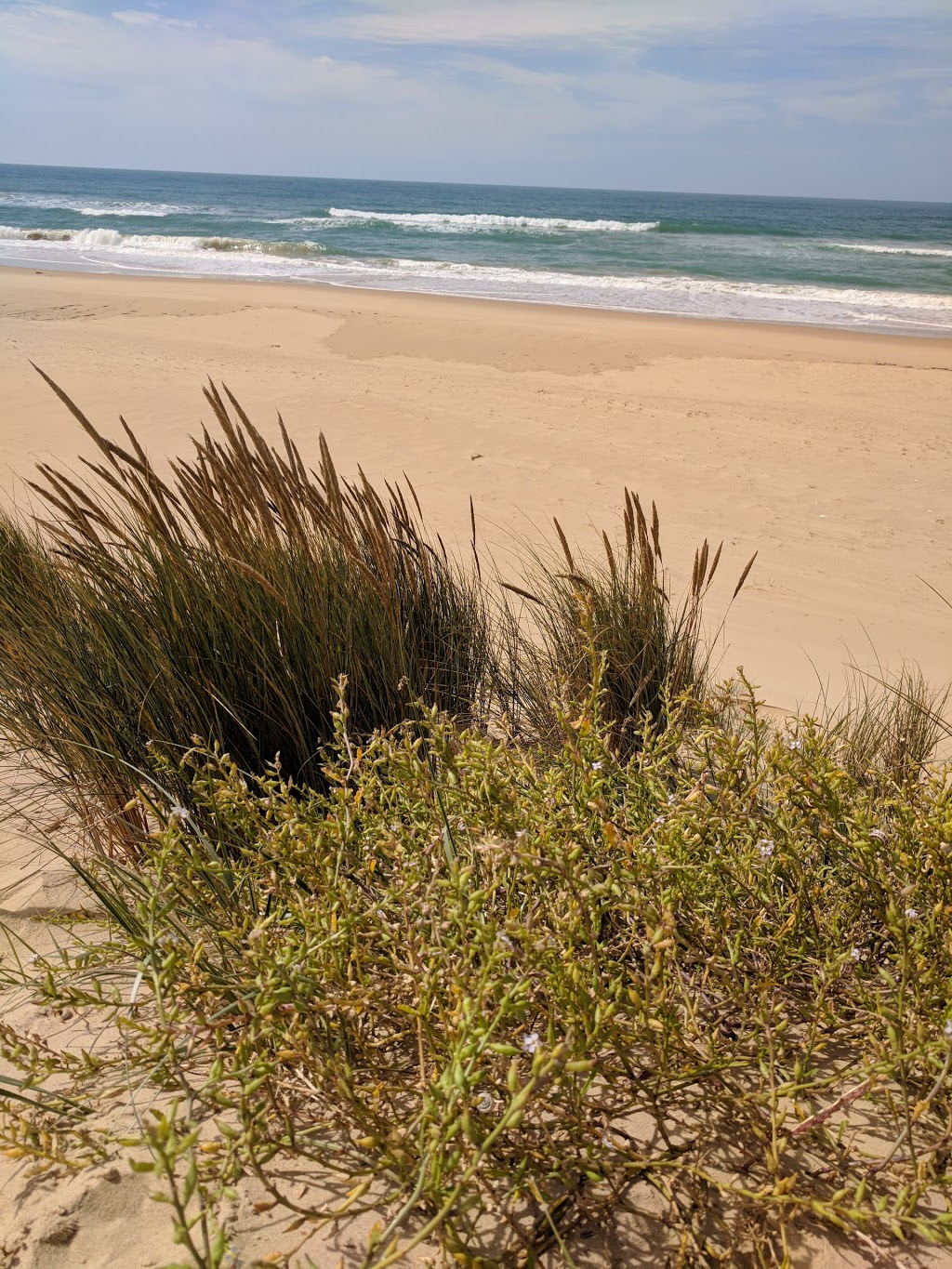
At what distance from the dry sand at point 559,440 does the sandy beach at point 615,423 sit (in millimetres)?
33

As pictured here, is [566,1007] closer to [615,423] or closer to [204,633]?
[204,633]

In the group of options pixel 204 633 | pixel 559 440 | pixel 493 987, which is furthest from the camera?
pixel 559 440

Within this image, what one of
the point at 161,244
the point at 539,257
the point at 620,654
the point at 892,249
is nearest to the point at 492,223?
the point at 539,257

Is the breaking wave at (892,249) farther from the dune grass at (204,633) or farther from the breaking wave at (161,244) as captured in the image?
the dune grass at (204,633)

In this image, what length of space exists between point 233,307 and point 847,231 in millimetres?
39185

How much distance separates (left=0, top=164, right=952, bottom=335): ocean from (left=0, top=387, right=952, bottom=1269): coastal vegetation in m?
18.3

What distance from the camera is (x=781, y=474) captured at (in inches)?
306

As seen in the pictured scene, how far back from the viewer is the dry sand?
1.59 m

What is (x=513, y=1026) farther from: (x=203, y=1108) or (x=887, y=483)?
(x=887, y=483)

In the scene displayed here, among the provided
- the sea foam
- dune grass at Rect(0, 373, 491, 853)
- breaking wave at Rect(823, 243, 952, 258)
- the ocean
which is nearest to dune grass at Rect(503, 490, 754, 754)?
dune grass at Rect(0, 373, 491, 853)

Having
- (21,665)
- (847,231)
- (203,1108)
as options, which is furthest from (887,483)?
(847,231)

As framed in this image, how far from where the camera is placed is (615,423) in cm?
926

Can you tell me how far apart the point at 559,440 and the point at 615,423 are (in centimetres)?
100

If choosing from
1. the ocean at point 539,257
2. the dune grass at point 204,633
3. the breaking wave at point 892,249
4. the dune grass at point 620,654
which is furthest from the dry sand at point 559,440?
the breaking wave at point 892,249
